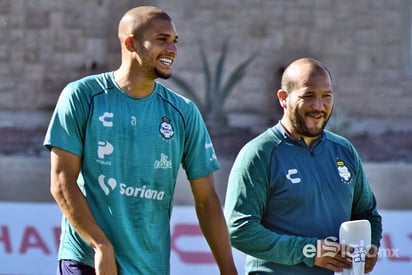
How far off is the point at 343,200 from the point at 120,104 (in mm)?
1009

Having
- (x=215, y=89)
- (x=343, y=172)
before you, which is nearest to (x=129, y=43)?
(x=343, y=172)

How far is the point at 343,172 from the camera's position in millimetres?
4215

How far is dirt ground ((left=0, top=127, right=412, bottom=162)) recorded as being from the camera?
886 cm

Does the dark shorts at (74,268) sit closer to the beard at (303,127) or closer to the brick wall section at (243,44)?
the beard at (303,127)

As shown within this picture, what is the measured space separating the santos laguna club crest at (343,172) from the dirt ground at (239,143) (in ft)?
15.2

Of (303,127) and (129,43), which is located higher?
(129,43)

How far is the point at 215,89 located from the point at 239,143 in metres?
0.55

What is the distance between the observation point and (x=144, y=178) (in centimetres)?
389

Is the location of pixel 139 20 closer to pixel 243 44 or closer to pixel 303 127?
pixel 303 127

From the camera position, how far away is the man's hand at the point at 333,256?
4.02 metres

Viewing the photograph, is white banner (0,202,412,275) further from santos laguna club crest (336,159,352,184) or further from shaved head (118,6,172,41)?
shaved head (118,6,172,41)

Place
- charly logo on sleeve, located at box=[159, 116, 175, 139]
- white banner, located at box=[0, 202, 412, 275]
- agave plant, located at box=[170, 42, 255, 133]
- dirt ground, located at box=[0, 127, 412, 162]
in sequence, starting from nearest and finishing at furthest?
1. charly logo on sleeve, located at box=[159, 116, 175, 139]
2. white banner, located at box=[0, 202, 412, 275]
3. dirt ground, located at box=[0, 127, 412, 162]
4. agave plant, located at box=[170, 42, 255, 133]

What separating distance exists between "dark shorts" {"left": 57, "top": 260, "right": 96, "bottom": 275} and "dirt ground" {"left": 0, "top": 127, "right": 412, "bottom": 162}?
4876mm

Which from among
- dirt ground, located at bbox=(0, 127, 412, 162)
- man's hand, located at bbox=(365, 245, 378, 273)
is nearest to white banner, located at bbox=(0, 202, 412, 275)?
dirt ground, located at bbox=(0, 127, 412, 162)
